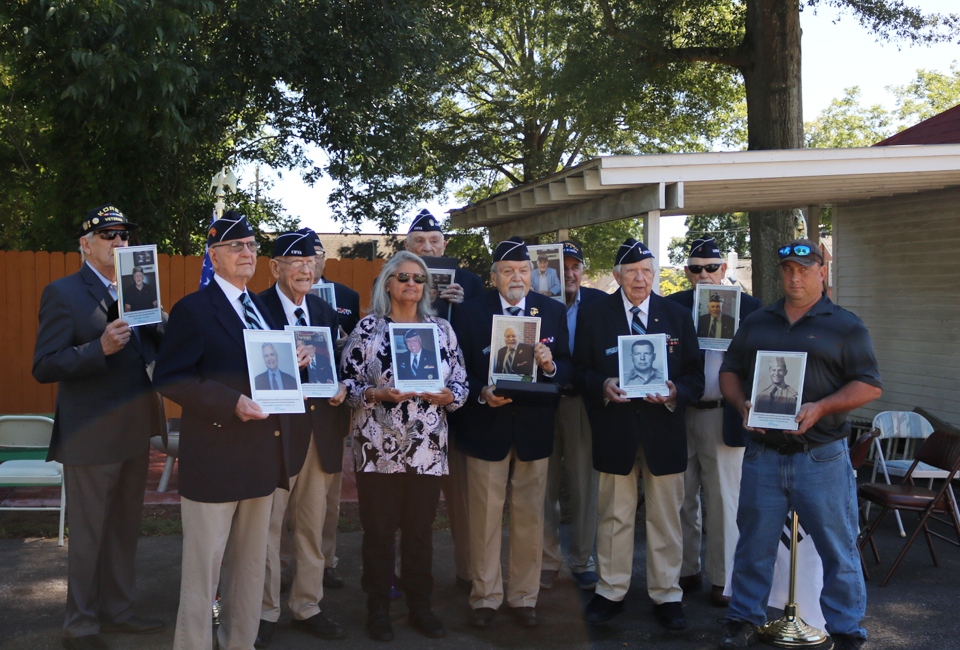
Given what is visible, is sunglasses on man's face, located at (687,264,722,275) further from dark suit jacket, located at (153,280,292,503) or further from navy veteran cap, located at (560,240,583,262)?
dark suit jacket, located at (153,280,292,503)

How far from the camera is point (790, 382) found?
416 centimetres

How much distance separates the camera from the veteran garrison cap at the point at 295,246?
15.1ft

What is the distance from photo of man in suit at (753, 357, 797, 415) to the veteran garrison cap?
8.82ft

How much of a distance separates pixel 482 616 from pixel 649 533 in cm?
116

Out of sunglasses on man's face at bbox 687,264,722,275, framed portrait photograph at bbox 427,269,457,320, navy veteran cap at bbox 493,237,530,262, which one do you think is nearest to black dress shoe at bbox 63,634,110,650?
framed portrait photograph at bbox 427,269,457,320

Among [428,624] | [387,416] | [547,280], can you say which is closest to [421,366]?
[387,416]

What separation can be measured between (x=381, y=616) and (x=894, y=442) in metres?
7.11

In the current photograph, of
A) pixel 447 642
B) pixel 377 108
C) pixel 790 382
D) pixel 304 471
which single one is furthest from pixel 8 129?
pixel 790 382

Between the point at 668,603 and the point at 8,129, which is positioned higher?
the point at 8,129

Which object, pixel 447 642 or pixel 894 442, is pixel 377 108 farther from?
pixel 447 642

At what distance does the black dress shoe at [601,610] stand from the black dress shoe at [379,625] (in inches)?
49.5

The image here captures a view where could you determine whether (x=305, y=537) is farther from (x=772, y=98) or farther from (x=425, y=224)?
(x=772, y=98)

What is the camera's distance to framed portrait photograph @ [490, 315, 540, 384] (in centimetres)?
461

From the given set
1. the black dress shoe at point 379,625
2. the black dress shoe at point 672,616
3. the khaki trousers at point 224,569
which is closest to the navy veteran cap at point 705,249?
the black dress shoe at point 672,616
